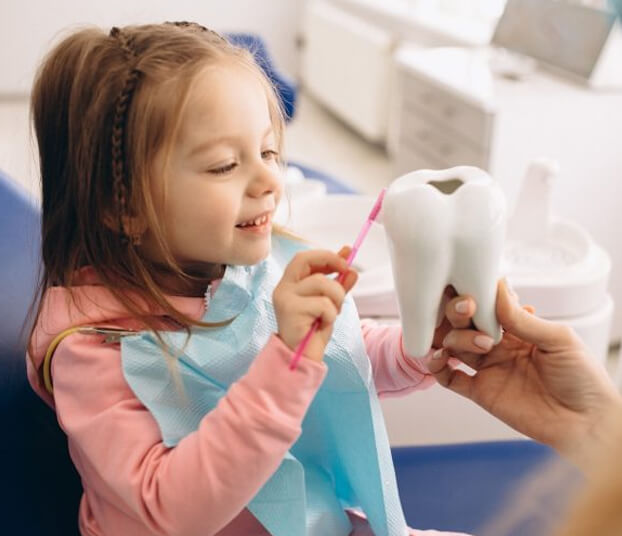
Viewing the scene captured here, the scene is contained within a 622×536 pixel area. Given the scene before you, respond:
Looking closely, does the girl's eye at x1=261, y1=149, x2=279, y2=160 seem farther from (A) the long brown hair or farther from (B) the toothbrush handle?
(B) the toothbrush handle

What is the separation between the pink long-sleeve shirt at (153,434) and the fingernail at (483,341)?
173mm

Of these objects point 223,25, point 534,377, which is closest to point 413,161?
point 534,377

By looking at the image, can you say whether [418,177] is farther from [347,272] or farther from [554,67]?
[554,67]

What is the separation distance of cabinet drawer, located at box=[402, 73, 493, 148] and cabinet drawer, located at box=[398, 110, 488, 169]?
2 centimetres

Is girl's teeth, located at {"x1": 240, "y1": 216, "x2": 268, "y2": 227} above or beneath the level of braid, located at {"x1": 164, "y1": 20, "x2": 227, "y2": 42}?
beneath

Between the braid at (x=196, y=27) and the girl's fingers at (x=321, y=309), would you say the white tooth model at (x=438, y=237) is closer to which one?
the girl's fingers at (x=321, y=309)

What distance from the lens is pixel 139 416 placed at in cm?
71

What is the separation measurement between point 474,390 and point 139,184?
15.9 inches

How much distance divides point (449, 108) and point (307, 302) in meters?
1.69

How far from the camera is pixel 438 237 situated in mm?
630

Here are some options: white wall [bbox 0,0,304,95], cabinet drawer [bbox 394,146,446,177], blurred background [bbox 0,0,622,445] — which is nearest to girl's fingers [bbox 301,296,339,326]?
blurred background [bbox 0,0,622,445]

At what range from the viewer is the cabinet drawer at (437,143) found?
2.16m

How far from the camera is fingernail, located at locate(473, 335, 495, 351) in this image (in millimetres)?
747

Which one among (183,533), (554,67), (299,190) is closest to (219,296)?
(183,533)
